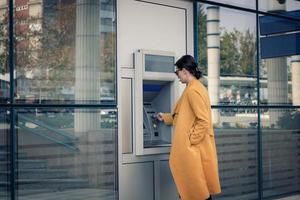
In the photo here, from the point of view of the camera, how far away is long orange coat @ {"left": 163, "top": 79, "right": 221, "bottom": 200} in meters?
4.88

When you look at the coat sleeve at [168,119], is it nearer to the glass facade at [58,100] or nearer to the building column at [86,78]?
the glass facade at [58,100]

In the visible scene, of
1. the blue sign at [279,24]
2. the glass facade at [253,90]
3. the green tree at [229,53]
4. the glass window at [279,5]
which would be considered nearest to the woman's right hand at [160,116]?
the glass facade at [253,90]

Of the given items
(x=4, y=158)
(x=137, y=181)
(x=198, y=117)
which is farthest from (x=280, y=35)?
(x=4, y=158)

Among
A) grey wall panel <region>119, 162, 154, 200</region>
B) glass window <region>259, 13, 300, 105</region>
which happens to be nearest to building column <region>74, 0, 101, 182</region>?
grey wall panel <region>119, 162, 154, 200</region>

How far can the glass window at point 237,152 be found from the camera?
6.58m

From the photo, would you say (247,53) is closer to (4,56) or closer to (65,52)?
(65,52)

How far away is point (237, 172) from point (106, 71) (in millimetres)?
2470

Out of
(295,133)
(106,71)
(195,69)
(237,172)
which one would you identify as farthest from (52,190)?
(295,133)

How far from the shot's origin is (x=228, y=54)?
6.69 meters

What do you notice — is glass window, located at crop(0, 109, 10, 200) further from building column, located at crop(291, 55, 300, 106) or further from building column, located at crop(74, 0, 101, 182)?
building column, located at crop(291, 55, 300, 106)

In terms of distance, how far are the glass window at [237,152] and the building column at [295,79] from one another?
1041 mm

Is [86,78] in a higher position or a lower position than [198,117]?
higher

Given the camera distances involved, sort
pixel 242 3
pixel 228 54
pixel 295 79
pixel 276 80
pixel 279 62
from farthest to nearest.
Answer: pixel 295 79
pixel 279 62
pixel 276 80
pixel 242 3
pixel 228 54

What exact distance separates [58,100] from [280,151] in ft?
12.3
